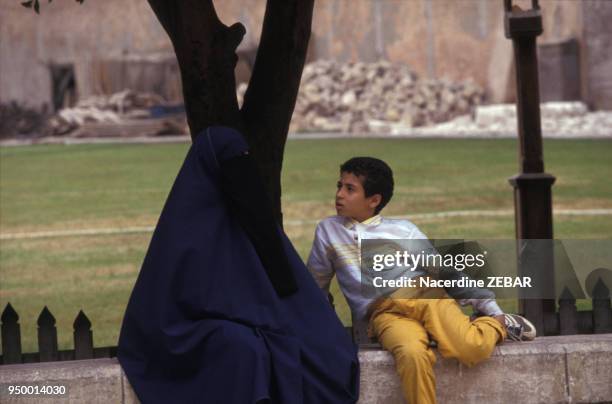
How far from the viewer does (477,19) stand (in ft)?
123

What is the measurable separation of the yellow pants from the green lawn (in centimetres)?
392

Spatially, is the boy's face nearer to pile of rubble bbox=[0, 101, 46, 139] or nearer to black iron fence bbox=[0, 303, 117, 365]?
black iron fence bbox=[0, 303, 117, 365]

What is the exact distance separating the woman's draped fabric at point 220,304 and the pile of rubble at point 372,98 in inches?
1148

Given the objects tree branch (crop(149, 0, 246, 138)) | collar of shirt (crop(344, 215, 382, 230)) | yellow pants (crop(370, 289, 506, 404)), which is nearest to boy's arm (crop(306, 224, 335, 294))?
collar of shirt (crop(344, 215, 382, 230))

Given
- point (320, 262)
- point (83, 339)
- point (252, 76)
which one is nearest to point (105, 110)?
point (252, 76)

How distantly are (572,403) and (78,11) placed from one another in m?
38.7

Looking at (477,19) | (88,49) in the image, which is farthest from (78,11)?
(477,19)

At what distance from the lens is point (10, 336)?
5.39 metres

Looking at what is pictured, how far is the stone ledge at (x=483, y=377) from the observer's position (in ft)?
14.7

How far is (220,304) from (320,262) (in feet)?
2.18

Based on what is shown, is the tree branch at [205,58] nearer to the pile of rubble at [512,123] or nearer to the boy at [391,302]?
the boy at [391,302]

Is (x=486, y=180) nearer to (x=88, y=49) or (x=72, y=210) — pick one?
(x=72, y=210)

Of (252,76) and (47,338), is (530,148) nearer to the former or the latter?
(252,76)

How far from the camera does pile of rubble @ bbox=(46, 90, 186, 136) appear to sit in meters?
36.1
